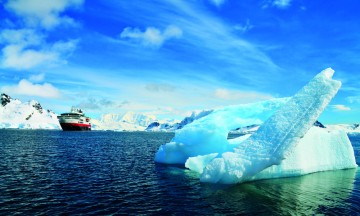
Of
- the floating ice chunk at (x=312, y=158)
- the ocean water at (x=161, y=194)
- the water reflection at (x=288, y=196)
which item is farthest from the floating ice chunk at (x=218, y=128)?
the water reflection at (x=288, y=196)

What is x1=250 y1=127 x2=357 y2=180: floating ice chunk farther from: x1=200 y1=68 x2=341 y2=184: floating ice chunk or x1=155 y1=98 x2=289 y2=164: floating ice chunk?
x1=155 y1=98 x2=289 y2=164: floating ice chunk

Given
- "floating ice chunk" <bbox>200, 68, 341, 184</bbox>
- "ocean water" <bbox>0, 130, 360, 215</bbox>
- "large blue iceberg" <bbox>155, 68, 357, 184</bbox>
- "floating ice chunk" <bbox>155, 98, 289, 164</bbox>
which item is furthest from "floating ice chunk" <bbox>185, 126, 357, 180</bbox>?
"floating ice chunk" <bbox>200, 68, 341, 184</bbox>

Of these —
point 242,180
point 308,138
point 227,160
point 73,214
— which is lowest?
point 73,214

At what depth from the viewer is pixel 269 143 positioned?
→ 86.0ft

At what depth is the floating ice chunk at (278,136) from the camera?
81.5ft

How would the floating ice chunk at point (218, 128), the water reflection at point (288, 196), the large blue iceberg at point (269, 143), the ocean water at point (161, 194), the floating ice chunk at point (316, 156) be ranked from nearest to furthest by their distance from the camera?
the ocean water at point (161, 194), the water reflection at point (288, 196), the large blue iceberg at point (269, 143), the floating ice chunk at point (316, 156), the floating ice chunk at point (218, 128)

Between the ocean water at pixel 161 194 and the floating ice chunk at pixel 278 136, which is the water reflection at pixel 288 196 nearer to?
the ocean water at pixel 161 194

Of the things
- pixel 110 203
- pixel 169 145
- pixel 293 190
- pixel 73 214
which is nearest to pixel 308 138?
pixel 293 190

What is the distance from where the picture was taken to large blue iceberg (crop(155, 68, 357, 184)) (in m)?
25.5

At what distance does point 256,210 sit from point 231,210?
5.65 ft

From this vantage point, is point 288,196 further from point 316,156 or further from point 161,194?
point 316,156

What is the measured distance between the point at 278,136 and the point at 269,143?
97 cm

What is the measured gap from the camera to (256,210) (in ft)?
67.6

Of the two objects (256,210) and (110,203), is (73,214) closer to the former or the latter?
(110,203)
